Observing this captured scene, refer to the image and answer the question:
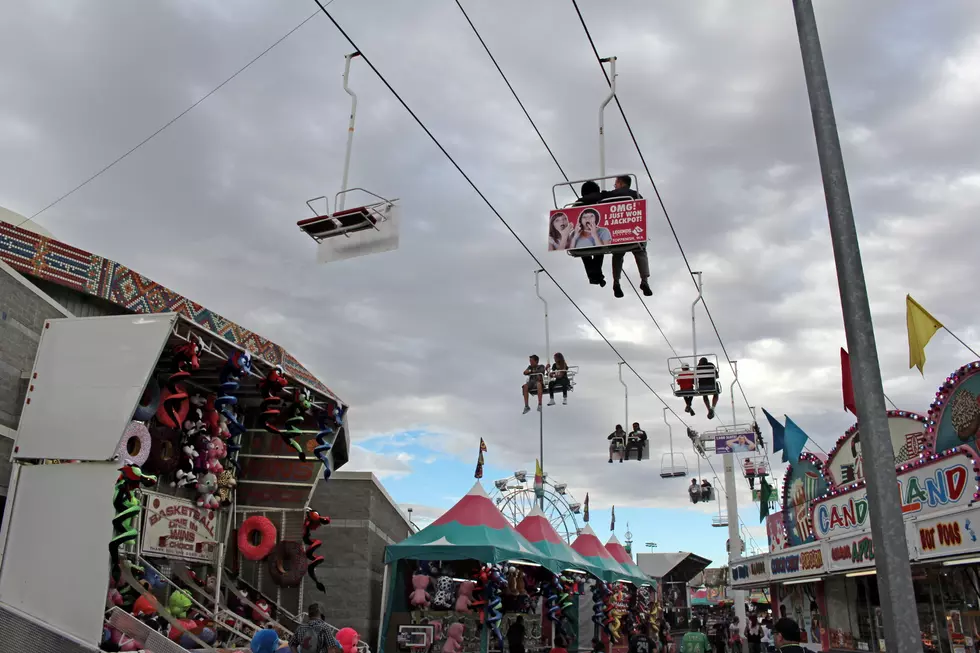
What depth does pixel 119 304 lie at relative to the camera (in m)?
12.4

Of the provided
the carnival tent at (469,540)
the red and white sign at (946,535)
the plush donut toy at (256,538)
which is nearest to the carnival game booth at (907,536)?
the red and white sign at (946,535)

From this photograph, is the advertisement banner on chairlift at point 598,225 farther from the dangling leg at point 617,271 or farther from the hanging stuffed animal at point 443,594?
the hanging stuffed animal at point 443,594

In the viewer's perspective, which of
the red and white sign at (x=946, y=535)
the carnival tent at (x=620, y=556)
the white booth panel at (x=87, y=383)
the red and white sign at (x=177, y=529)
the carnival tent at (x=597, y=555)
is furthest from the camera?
the carnival tent at (x=620, y=556)

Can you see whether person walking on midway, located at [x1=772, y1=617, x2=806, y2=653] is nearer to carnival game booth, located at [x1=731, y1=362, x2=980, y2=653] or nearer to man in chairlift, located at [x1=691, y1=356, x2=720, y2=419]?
carnival game booth, located at [x1=731, y1=362, x2=980, y2=653]

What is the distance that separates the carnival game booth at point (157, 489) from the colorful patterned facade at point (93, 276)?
1.00 meters

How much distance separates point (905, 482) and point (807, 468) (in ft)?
22.4

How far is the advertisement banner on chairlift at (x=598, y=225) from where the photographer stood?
8.68 meters

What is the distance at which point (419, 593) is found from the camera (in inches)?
605

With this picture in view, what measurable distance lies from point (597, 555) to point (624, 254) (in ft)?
49.1

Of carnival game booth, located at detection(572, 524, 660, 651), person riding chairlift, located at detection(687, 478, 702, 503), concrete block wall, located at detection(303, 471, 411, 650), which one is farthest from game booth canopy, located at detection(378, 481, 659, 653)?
person riding chairlift, located at detection(687, 478, 702, 503)

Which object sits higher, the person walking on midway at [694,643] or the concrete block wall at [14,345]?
the concrete block wall at [14,345]

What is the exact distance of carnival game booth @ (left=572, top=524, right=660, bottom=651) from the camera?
2166cm

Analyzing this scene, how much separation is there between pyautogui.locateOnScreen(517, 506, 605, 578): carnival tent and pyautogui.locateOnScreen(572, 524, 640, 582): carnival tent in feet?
5.88

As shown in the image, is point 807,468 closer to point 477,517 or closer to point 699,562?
point 477,517
